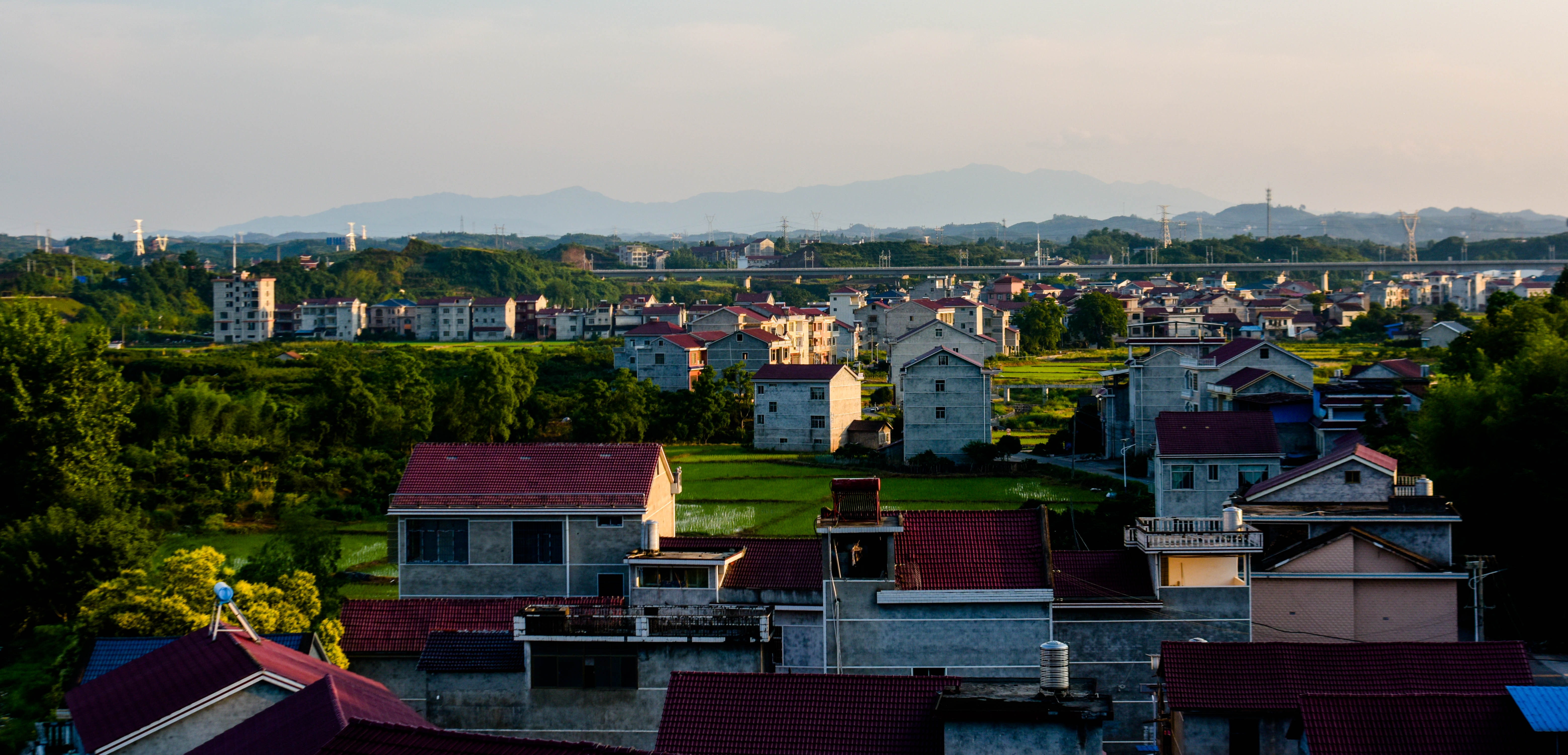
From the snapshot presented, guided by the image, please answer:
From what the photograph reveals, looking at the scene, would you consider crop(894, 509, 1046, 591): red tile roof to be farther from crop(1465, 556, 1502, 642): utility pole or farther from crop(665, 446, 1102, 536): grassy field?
crop(665, 446, 1102, 536): grassy field

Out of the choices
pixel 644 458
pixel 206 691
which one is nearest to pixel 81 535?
pixel 644 458

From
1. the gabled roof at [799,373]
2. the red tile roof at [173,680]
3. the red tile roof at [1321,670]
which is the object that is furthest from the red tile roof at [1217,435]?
the gabled roof at [799,373]

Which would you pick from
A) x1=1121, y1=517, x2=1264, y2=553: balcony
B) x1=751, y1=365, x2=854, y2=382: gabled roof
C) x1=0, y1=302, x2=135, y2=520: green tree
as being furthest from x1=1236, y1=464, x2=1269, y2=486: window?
x1=0, y1=302, x2=135, y2=520: green tree

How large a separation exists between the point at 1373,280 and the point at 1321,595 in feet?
344

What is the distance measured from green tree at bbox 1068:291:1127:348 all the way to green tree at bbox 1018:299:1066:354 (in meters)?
3.33

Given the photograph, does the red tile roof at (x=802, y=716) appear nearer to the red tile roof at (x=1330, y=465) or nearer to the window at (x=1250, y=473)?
the red tile roof at (x=1330, y=465)

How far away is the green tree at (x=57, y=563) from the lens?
611 inches

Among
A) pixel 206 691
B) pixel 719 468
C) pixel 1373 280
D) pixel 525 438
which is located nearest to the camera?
pixel 206 691

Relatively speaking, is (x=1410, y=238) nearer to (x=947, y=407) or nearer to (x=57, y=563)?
(x=947, y=407)

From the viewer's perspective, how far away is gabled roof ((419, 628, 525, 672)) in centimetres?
1067

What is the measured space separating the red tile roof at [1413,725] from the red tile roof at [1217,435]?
1144cm

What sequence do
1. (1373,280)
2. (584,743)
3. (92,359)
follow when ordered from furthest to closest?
(1373,280)
(92,359)
(584,743)

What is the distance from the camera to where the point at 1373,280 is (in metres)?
108

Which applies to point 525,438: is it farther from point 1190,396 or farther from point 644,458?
point 644,458
